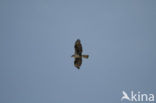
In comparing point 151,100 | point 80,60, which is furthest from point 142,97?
point 80,60

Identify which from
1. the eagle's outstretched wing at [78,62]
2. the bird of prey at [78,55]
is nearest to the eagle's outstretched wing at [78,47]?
the bird of prey at [78,55]

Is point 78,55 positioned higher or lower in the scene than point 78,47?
lower

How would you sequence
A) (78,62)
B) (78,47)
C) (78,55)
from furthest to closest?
(78,62), (78,55), (78,47)

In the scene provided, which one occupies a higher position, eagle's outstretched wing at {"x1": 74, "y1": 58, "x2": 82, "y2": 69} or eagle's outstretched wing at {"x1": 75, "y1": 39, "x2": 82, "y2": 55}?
eagle's outstretched wing at {"x1": 75, "y1": 39, "x2": 82, "y2": 55}

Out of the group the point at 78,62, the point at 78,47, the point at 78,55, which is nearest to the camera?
the point at 78,47

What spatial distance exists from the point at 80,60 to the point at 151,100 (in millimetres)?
13183

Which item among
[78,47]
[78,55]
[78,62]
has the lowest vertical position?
[78,62]

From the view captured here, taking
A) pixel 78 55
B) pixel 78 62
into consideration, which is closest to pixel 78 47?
pixel 78 55

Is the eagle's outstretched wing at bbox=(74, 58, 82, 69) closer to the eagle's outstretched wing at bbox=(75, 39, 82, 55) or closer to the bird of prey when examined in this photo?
the bird of prey

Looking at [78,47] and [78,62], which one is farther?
[78,62]

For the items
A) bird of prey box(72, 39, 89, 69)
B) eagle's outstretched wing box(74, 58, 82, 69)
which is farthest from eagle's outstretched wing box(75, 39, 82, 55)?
eagle's outstretched wing box(74, 58, 82, 69)

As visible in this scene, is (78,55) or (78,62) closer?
(78,55)

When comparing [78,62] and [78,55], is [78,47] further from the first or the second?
[78,62]

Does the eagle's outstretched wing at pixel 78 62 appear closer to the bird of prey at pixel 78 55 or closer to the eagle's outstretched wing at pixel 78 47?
the bird of prey at pixel 78 55
